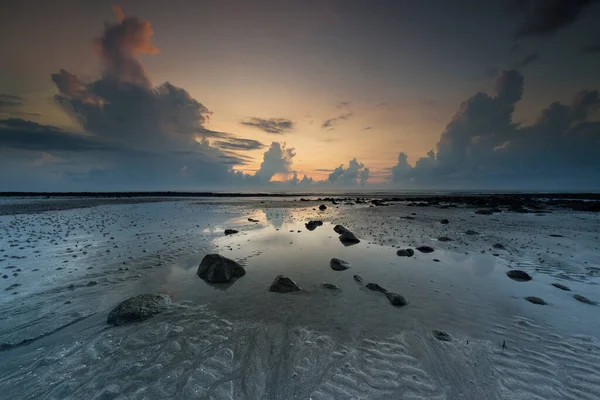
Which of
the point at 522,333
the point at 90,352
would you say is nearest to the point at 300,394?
the point at 90,352

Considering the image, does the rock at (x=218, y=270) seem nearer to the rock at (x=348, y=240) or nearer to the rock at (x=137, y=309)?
the rock at (x=137, y=309)

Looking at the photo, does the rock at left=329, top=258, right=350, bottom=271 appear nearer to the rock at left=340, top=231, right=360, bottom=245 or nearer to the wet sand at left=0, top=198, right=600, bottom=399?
the wet sand at left=0, top=198, right=600, bottom=399

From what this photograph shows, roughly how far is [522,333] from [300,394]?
6351mm

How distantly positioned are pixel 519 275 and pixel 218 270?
13.2m

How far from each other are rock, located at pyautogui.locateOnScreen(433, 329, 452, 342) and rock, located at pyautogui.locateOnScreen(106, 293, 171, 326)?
820cm

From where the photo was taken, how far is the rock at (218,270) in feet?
32.9

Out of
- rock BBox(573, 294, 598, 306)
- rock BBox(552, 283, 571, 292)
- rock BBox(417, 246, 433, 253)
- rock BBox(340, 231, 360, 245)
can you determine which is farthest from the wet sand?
rock BBox(340, 231, 360, 245)

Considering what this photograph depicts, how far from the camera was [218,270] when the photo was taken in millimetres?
10195

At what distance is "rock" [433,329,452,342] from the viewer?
241 inches

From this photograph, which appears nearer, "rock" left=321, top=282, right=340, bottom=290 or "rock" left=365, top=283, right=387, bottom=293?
"rock" left=365, top=283, right=387, bottom=293

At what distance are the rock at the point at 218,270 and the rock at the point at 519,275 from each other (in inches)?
475

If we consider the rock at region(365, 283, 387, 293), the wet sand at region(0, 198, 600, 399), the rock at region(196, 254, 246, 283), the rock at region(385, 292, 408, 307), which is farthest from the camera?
the rock at region(196, 254, 246, 283)

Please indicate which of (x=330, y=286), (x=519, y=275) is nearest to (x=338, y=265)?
(x=330, y=286)

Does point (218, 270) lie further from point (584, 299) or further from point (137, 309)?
point (584, 299)
